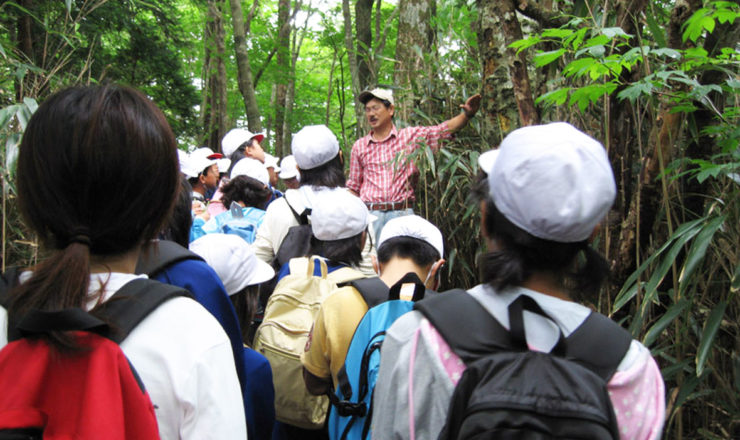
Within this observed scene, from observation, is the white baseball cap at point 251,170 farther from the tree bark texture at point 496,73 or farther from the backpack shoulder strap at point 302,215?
the tree bark texture at point 496,73

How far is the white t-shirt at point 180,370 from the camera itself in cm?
122

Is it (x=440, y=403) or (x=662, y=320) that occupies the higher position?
(x=440, y=403)

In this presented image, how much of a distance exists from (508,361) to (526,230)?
32 centimetres

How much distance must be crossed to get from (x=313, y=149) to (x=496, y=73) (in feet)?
4.57

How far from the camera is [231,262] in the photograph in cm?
259

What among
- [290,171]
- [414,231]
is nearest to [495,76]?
[414,231]

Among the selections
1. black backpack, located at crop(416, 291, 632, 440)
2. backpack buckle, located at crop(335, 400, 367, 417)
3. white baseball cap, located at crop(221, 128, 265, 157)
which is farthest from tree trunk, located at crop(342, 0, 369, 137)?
black backpack, located at crop(416, 291, 632, 440)

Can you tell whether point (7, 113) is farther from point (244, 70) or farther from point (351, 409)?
point (244, 70)

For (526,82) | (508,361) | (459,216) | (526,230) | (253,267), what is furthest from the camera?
(459,216)

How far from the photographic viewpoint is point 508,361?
1.22 m

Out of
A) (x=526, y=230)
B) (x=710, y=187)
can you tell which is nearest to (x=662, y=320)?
(x=710, y=187)

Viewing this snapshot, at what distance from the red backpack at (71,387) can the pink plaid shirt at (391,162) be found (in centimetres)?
385

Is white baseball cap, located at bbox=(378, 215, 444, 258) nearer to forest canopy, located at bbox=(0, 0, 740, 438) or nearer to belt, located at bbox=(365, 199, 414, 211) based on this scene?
forest canopy, located at bbox=(0, 0, 740, 438)

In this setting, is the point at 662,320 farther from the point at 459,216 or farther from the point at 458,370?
the point at 459,216
